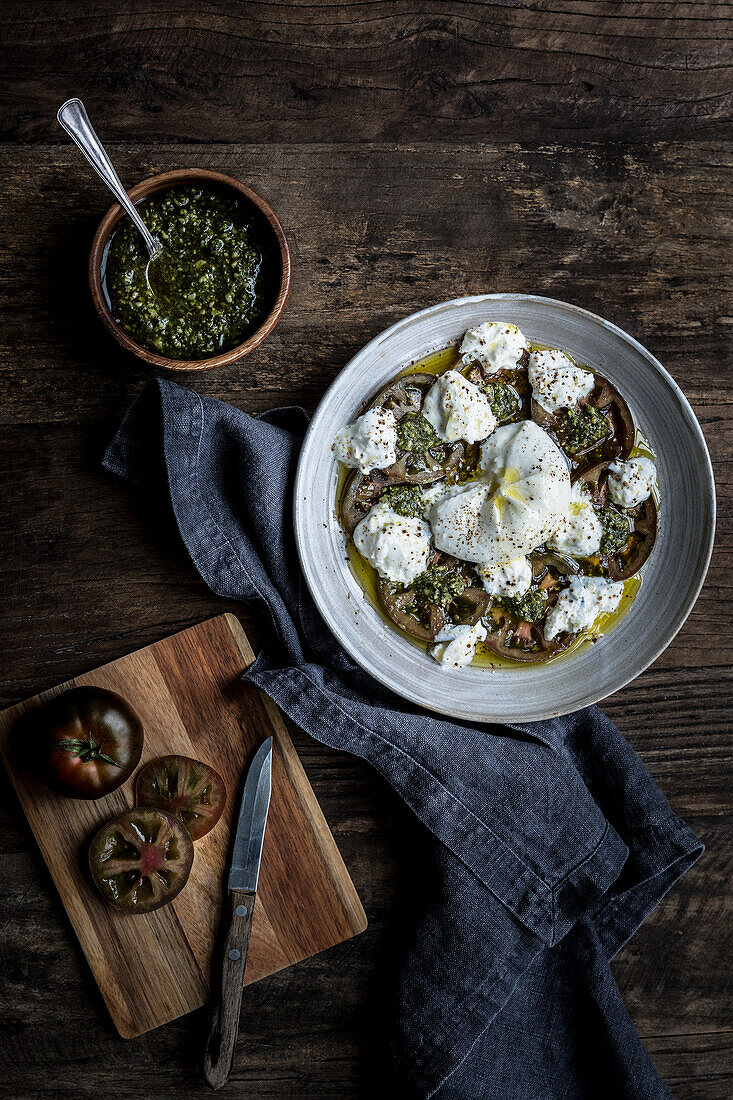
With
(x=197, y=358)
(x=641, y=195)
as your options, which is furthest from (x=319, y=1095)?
(x=641, y=195)

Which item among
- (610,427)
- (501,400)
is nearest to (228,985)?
(501,400)

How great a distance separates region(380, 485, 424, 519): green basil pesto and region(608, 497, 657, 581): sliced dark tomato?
0.63 m

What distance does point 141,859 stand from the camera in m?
2.27

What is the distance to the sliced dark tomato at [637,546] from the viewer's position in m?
2.44

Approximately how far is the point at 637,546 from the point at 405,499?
0.75 meters

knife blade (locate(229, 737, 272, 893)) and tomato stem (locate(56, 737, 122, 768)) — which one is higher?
tomato stem (locate(56, 737, 122, 768))

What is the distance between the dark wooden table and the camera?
8.24ft

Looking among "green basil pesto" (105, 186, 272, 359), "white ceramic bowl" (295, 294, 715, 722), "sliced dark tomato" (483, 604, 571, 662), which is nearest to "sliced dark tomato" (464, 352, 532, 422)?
"white ceramic bowl" (295, 294, 715, 722)

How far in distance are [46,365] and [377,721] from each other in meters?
1.55

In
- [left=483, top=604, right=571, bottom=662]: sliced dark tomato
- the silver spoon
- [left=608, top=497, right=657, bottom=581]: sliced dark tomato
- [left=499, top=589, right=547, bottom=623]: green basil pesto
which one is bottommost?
[left=483, top=604, right=571, bottom=662]: sliced dark tomato

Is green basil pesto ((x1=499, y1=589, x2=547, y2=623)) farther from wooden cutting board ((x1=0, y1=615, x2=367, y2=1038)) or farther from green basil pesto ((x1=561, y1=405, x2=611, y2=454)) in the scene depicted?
wooden cutting board ((x1=0, y1=615, x2=367, y2=1038))

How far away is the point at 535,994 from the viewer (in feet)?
8.27

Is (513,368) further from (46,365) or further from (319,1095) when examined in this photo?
(319,1095)

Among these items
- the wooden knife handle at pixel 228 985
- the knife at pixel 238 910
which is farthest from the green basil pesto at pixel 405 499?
the wooden knife handle at pixel 228 985
